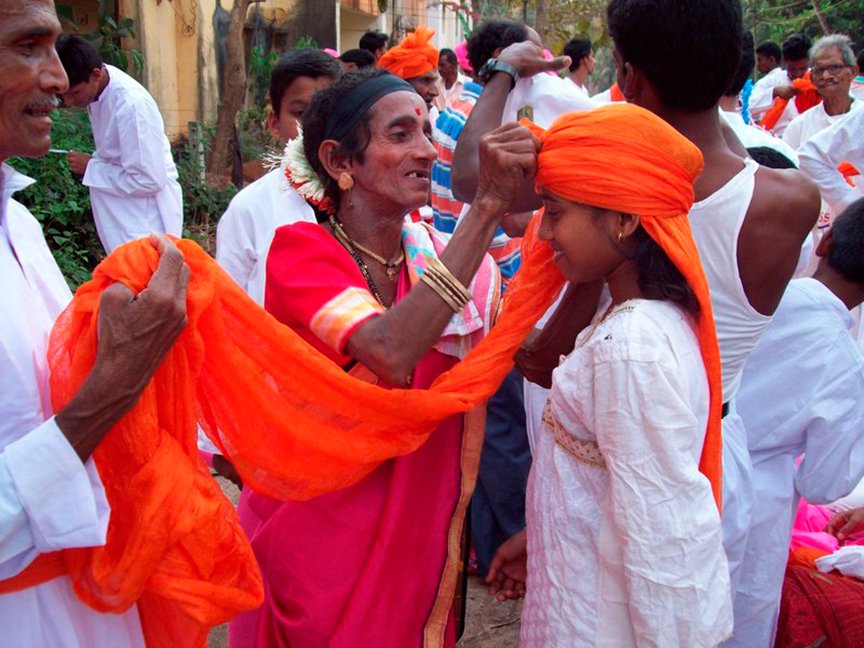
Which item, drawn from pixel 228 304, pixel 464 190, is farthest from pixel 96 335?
pixel 464 190

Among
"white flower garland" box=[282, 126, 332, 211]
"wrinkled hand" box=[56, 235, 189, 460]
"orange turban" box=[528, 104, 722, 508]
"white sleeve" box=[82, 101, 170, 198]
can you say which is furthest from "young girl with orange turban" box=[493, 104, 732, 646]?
"white sleeve" box=[82, 101, 170, 198]

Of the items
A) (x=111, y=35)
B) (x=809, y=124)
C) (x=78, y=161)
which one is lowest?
(x=78, y=161)

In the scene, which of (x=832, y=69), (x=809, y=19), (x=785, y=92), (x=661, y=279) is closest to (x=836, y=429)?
(x=661, y=279)

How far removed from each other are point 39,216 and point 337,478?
6555 mm

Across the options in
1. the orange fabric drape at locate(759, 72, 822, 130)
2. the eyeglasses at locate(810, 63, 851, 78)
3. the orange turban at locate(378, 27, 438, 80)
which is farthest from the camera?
the orange fabric drape at locate(759, 72, 822, 130)

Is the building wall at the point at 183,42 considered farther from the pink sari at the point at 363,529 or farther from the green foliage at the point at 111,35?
the pink sari at the point at 363,529

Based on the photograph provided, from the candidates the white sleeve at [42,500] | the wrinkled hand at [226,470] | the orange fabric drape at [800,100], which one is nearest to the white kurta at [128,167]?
the wrinkled hand at [226,470]

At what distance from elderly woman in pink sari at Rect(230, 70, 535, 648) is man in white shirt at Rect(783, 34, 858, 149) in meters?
5.79

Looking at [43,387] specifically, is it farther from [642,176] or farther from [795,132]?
[795,132]

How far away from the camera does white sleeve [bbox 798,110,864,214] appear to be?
5.48 meters

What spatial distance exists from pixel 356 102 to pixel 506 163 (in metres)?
0.56

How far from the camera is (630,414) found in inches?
73.3

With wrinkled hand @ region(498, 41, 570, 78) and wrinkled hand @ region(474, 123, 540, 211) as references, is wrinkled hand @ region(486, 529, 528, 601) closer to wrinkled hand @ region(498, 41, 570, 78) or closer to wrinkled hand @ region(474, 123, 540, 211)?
wrinkled hand @ region(474, 123, 540, 211)

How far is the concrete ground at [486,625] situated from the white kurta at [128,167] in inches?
127
